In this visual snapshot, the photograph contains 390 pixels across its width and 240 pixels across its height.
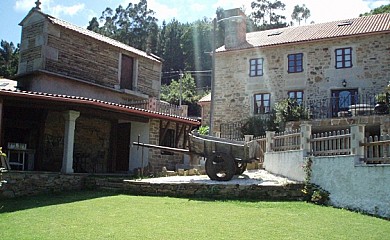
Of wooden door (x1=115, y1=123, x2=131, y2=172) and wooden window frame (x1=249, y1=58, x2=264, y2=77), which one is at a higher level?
wooden window frame (x1=249, y1=58, x2=264, y2=77)

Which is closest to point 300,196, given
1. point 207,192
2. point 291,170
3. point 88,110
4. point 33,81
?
point 291,170

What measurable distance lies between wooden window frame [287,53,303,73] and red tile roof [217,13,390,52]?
825mm

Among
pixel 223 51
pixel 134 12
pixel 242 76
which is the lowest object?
pixel 242 76

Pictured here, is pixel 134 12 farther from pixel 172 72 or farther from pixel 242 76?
pixel 242 76

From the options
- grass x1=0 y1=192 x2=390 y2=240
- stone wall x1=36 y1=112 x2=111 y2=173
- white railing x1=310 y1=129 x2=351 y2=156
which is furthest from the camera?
stone wall x1=36 y1=112 x2=111 y2=173

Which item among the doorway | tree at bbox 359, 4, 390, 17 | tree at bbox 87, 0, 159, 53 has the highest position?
tree at bbox 87, 0, 159, 53

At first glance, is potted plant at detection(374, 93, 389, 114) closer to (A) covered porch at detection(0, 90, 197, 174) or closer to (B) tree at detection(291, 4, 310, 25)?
(A) covered porch at detection(0, 90, 197, 174)

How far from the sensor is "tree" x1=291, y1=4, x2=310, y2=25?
58906 millimetres

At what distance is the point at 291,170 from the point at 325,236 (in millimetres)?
5033

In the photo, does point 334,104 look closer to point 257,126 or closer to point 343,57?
point 343,57

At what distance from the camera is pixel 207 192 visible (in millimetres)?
10969

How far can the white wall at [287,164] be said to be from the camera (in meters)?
11.2

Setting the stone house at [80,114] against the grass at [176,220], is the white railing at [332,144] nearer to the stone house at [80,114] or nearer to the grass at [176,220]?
the grass at [176,220]

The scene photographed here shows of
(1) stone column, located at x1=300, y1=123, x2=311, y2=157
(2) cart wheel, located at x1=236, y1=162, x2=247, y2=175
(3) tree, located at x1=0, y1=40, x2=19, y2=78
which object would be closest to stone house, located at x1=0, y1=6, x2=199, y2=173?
(2) cart wheel, located at x1=236, y1=162, x2=247, y2=175
